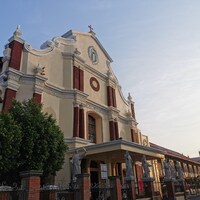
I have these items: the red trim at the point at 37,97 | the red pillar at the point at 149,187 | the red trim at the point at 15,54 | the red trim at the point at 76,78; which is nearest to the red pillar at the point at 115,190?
the red pillar at the point at 149,187

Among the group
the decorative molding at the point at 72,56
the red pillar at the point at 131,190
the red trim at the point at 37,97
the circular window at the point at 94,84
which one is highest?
→ the decorative molding at the point at 72,56

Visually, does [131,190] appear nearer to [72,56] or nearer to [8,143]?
[8,143]

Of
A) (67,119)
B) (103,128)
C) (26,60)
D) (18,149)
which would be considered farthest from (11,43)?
(103,128)

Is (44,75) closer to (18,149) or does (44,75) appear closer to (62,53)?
(62,53)

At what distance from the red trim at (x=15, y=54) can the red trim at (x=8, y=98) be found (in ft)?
6.68

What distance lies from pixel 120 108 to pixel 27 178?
815 inches

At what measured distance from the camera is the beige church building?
17578 mm

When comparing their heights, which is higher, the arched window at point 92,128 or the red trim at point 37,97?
the red trim at point 37,97

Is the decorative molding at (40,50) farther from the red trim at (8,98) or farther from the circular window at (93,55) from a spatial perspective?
the circular window at (93,55)

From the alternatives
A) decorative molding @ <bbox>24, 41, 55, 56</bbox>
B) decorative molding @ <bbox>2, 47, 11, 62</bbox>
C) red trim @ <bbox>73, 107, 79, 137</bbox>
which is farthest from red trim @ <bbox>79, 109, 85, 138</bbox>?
decorative molding @ <bbox>2, 47, 11, 62</bbox>

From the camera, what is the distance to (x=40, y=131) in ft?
45.3

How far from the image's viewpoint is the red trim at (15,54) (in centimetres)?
1778

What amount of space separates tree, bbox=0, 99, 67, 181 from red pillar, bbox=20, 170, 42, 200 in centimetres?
391

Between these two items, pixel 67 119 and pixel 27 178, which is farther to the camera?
pixel 67 119
